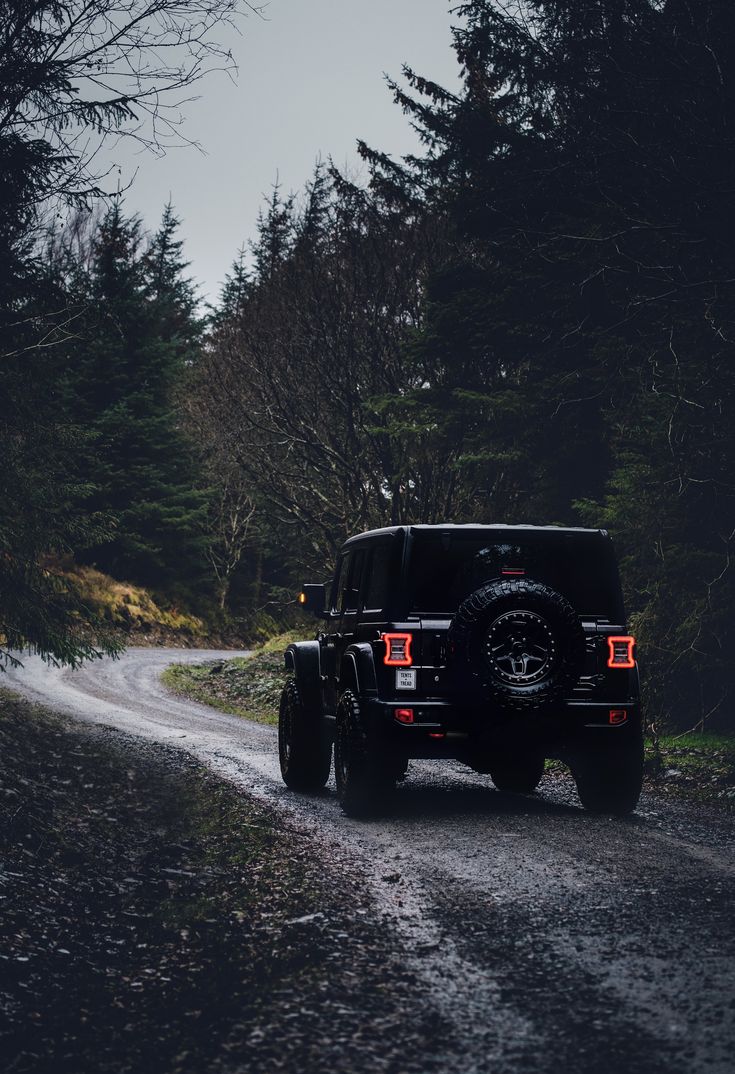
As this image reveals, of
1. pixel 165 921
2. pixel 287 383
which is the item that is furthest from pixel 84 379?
pixel 165 921

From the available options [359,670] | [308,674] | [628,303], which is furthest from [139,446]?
[359,670]

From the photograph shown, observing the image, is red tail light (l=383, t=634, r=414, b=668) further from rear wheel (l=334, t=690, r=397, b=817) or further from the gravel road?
the gravel road

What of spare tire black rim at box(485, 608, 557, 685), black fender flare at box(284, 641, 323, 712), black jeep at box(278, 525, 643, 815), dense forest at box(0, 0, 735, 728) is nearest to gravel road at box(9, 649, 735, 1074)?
black jeep at box(278, 525, 643, 815)

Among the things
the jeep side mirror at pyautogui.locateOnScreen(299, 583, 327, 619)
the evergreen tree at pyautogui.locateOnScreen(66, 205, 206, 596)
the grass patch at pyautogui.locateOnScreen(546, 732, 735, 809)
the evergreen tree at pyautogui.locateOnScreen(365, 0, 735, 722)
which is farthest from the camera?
the evergreen tree at pyautogui.locateOnScreen(66, 205, 206, 596)

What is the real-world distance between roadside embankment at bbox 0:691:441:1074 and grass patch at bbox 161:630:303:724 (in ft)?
32.9

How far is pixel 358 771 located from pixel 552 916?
3.08m

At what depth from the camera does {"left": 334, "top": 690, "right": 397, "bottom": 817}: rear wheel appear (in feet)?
27.4

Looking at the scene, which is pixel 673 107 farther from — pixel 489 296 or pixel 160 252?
pixel 160 252

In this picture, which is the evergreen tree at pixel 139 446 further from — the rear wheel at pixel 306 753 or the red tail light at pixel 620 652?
the red tail light at pixel 620 652

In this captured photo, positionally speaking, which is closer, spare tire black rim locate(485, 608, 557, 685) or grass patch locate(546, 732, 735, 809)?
spare tire black rim locate(485, 608, 557, 685)

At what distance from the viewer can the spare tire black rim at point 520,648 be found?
7.96 m

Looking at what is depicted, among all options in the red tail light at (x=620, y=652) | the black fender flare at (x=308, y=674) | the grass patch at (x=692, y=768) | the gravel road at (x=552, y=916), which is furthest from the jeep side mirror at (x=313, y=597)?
the red tail light at (x=620, y=652)

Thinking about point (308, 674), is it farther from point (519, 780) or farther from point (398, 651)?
point (398, 651)

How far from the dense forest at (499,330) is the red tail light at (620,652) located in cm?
458
